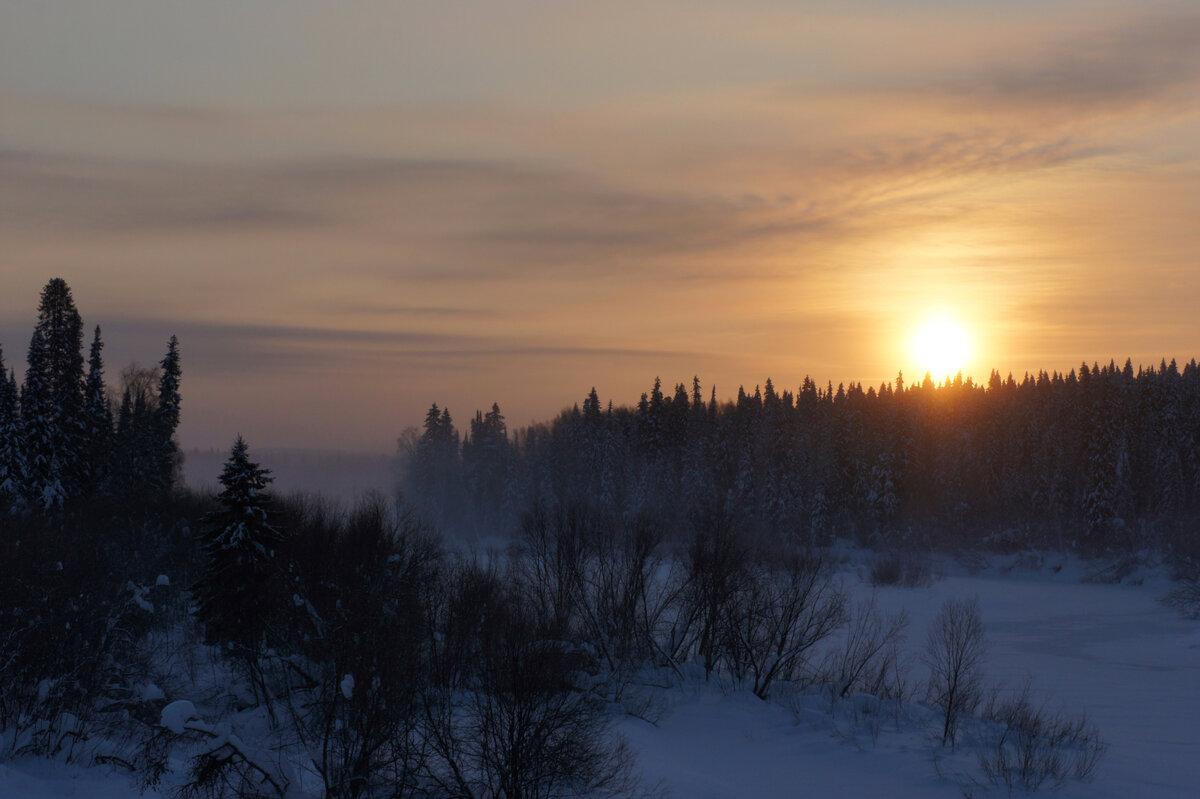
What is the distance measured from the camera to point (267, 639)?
4366 cm

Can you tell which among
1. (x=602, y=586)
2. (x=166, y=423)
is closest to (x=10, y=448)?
(x=166, y=423)

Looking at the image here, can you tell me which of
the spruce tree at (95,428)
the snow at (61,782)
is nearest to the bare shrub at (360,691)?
the snow at (61,782)

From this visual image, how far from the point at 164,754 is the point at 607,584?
27818 millimetres

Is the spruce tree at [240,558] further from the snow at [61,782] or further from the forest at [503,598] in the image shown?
the snow at [61,782]

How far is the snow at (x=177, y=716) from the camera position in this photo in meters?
20.0

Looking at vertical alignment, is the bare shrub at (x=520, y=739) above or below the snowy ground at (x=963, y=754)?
above

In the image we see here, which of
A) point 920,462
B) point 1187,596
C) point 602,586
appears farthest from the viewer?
point 920,462

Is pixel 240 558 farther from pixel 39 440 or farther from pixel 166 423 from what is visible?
pixel 166 423

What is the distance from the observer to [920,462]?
114 m

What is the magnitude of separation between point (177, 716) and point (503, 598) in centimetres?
2798

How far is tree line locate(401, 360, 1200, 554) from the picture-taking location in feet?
327

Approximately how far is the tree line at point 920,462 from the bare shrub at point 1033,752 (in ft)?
176

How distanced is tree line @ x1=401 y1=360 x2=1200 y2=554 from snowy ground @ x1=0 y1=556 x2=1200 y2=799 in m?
34.8

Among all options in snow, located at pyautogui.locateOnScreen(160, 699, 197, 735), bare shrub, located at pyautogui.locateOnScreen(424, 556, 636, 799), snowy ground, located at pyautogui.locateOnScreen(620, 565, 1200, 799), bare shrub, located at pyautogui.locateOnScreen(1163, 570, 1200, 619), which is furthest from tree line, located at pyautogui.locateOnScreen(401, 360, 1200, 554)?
snow, located at pyautogui.locateOnScreen(160, 699, 197, 735)
